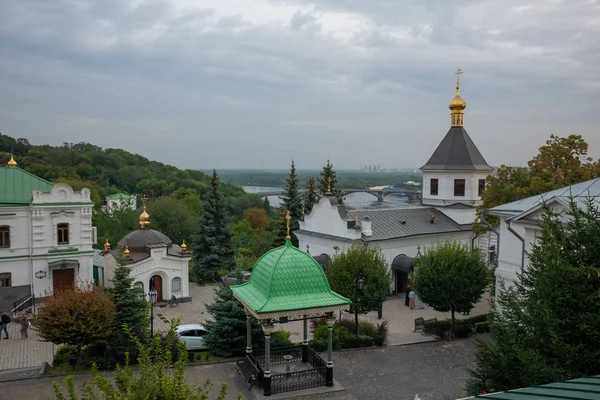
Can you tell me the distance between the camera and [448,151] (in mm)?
31016

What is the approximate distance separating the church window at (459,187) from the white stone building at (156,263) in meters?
16.5

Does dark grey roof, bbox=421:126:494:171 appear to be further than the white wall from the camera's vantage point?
Yes

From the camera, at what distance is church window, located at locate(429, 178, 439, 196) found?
31.2 metres

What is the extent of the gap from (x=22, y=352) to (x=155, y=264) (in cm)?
781

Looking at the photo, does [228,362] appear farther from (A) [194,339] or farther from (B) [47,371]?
(B) [47,371]

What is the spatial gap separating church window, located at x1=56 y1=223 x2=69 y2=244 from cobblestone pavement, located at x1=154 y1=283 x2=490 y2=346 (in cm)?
521

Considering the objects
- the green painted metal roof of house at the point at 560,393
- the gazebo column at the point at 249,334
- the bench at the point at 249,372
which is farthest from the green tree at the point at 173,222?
the green painted metal roof of house at the point at 560,393

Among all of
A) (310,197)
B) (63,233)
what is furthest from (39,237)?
(310,197)

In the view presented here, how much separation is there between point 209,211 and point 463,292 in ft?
58.7

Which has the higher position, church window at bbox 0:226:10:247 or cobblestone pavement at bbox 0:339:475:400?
church window at bbox 0:226:10:247

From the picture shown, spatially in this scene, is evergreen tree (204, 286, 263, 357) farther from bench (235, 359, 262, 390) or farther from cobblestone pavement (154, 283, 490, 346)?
cobblestone pavement (154, 283, 490, 346)

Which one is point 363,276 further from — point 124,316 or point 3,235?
point 3,235

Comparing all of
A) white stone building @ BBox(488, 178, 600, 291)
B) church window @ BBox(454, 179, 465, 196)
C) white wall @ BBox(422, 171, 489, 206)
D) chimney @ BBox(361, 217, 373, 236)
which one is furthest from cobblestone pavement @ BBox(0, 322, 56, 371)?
church window @ BBox(454, 179, 465, 196)

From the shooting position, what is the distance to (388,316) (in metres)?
22.2
